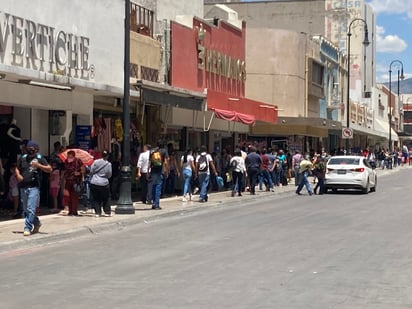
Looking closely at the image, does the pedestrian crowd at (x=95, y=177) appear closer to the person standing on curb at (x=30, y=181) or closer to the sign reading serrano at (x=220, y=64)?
the person standing on curb at (x=30, y=181)

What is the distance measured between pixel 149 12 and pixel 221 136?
1058cm

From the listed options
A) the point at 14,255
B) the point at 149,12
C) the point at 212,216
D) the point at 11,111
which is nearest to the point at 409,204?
the point at 212,216

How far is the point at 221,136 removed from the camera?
3378 centimetres

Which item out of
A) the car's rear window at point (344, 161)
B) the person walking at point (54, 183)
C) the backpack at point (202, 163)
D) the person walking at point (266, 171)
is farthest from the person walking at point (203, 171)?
the car's rear window at point (344, 161)

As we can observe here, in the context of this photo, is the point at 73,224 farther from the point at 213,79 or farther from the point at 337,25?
the point at 337,25

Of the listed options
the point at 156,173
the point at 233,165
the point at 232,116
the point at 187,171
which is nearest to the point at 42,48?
the point at 156,173

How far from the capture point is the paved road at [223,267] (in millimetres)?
7820

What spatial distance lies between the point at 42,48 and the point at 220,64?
47.6 feet

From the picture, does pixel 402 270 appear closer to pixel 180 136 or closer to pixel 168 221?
pixel 168 221

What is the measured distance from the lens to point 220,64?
30.5m

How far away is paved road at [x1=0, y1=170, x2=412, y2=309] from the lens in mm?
7820

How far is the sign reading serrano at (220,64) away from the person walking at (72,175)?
39.6 ft

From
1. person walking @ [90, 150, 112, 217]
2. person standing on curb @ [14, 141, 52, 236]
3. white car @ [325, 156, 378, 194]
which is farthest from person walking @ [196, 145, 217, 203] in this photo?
person standing on curb @ [14, 141, 52, 236]

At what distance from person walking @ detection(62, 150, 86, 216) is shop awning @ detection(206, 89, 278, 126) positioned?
9046mm
